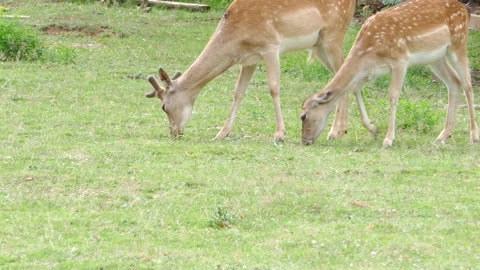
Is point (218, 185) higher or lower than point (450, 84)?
lower

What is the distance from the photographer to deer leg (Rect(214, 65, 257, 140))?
1098 cm

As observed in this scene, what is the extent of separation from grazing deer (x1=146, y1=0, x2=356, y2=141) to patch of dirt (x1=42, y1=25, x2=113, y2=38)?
302 inches

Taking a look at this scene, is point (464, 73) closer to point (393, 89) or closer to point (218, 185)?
point (393, 89)

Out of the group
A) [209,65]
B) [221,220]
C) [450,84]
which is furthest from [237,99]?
[221,220]

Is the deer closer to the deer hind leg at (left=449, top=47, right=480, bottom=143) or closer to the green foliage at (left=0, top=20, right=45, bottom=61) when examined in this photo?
the deer hind leg at (left=449, top=47, right=480, bottom=143)

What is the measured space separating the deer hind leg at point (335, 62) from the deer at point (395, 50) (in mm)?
518

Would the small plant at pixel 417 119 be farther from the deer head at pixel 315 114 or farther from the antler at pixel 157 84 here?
the antler at pixel 157 84

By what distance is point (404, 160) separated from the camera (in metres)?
9.53

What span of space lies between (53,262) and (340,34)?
226 inches

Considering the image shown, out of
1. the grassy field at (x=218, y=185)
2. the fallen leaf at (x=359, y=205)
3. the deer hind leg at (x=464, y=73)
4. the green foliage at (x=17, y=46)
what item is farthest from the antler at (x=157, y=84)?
the green foliage at (x=17, y=46)

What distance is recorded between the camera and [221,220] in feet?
23.7

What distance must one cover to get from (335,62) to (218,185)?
345 centimetres

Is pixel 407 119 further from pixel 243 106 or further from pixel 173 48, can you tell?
pixel 173 48

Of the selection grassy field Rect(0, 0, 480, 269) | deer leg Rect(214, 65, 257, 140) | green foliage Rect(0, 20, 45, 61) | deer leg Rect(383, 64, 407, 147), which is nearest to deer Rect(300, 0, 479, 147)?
deer leg Rect(383, 64, 407, 147)
